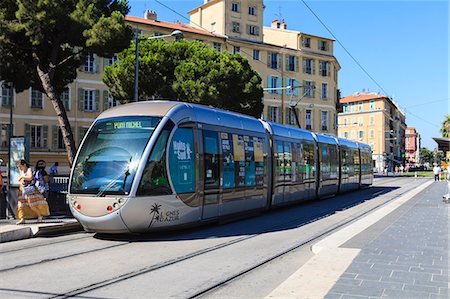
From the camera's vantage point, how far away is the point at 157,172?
32.8 ft

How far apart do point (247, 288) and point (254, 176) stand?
783 centimetres

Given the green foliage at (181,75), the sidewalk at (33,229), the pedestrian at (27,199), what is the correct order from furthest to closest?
1. the green foliage at (181,75)
2. the pedestrian at (27,199)
3. the sidewalk at (33,229)

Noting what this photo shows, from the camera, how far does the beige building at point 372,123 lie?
10031cm

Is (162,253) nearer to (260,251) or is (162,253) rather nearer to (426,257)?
(260,251)

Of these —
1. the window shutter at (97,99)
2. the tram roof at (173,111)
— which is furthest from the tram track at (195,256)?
the window shutter at (97,99)

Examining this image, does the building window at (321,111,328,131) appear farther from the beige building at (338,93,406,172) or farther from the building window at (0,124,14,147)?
the building window at (0,124,14,147)

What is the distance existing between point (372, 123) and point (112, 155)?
3844 inches

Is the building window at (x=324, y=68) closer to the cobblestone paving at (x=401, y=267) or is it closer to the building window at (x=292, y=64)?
the building window at (x=292, y=64)

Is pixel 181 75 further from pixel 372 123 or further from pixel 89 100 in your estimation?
pixel 372 123

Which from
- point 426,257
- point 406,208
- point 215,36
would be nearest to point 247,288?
point 426,257

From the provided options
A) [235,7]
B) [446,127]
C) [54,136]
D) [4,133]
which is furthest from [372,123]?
[4,133]

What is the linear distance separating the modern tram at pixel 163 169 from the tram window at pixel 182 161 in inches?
0.8

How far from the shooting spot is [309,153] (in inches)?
766

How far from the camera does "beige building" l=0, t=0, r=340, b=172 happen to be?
132 feet
